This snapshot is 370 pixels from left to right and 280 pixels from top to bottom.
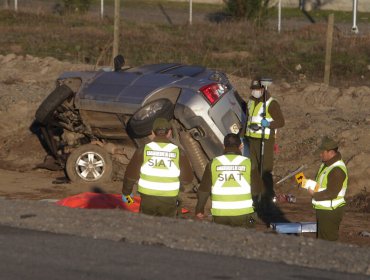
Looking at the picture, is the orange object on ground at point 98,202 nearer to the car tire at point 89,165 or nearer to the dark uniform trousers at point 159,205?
the car tire at point 89,165

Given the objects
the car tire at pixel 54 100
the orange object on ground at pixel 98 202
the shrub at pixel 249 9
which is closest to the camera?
the orange object on ground at pixel 98 202

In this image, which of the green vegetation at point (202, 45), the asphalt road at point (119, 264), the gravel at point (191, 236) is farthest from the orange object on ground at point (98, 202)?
the green vegetation at point (202, 45)

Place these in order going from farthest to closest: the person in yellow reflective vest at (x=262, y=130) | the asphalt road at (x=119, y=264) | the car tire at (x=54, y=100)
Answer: the car tire at (x=54, y=100) → the person in yellow reflective vest at (x=262, y=130) → the asphalt road at (x=119, y=264)

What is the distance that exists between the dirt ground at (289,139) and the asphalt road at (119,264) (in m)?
4.49

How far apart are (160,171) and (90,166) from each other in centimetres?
523

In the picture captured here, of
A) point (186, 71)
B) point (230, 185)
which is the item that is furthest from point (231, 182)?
point (186, 71)

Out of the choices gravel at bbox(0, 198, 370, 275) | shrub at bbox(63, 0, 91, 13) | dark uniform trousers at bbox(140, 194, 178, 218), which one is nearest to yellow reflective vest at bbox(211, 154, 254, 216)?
gravel at bbox(0, 198, 370, 275)

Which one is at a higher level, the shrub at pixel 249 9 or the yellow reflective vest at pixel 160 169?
the yellow reflective vest at pixel 160 169

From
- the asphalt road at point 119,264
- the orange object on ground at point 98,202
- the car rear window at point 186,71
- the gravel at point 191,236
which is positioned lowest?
the orange object on ground at point 98,202

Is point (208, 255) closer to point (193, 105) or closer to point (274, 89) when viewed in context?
point (193, 105)

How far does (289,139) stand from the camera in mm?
19703

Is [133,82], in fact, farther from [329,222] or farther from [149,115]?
[329,222]

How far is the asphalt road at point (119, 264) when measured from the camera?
918 cm

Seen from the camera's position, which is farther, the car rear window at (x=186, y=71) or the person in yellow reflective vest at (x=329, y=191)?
the car rear window at (x=186, y=71)
